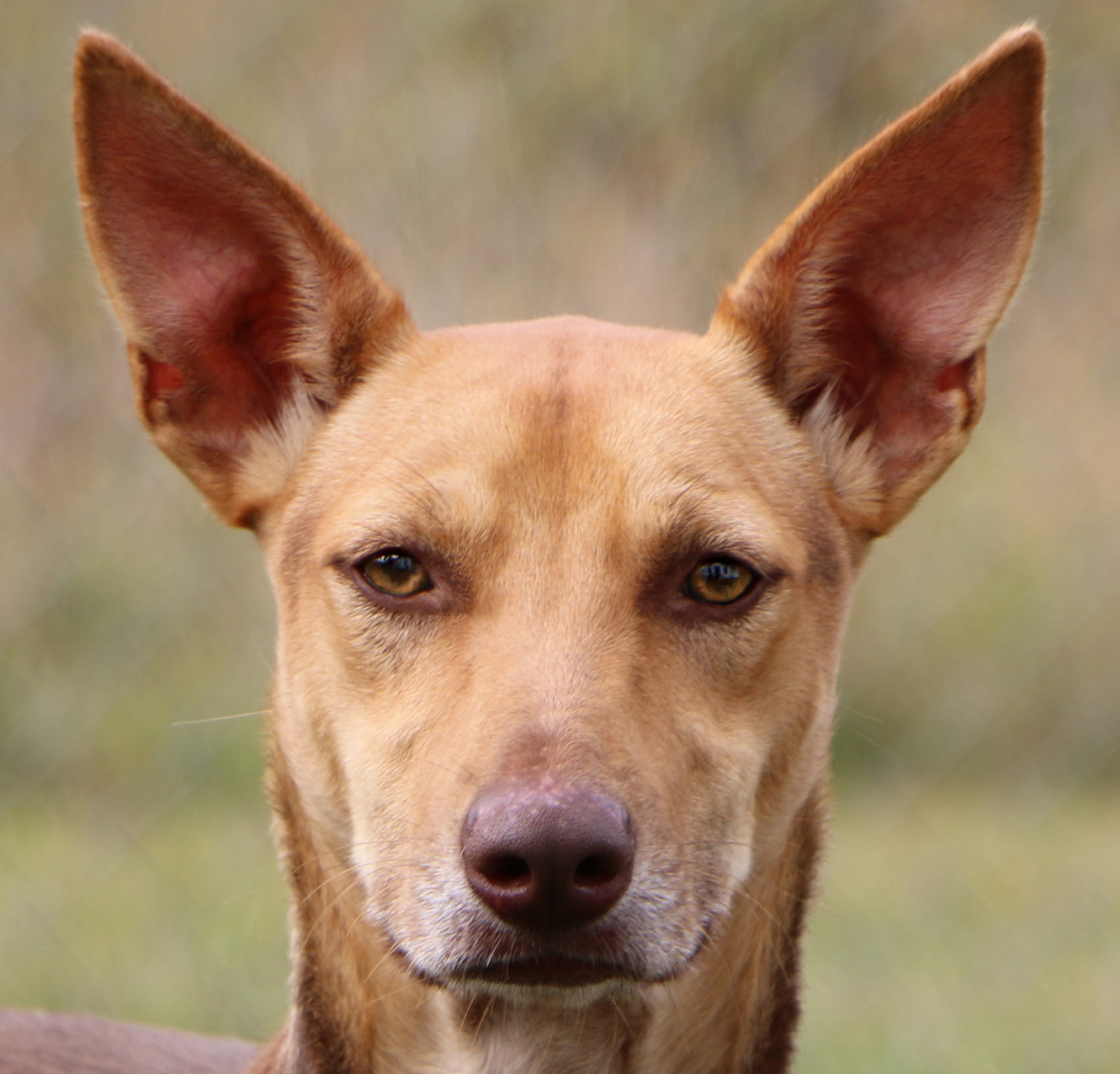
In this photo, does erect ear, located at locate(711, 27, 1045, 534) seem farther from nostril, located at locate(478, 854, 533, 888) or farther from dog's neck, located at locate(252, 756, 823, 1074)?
nostril, located at locate(478, 854, 533, 888)

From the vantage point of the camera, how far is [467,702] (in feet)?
9.07

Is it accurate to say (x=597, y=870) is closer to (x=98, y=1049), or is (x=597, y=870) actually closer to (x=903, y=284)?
(x=903, y=284)

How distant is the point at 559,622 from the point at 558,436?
1.26 feet

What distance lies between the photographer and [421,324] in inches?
231

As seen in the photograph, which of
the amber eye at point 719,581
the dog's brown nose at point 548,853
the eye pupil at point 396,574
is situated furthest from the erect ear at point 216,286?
the dog's brown nose at point 548,853

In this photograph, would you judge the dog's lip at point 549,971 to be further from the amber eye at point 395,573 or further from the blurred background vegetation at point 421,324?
the blurred background vegetation at point 421,324

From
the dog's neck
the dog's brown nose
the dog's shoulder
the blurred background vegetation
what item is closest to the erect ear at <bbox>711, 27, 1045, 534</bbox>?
the dog's neck

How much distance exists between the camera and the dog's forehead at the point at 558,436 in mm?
2973

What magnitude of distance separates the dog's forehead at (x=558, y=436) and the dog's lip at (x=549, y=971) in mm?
743

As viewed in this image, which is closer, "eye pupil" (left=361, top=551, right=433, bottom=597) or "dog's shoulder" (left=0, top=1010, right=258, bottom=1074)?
"eye pupil" (left=361, top=551, right=433, bottom=597)

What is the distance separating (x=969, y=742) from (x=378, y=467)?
415 cm

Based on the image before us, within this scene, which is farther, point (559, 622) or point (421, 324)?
point (421, 324)

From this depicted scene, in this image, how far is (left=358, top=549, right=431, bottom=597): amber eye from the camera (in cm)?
299

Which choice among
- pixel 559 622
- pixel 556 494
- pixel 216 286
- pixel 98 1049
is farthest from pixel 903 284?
pixel 98 1049
